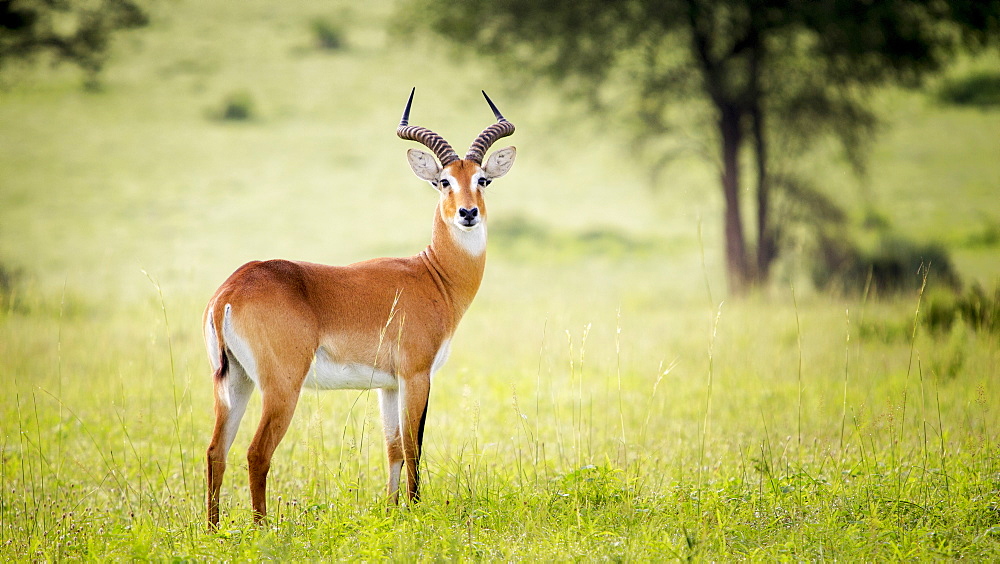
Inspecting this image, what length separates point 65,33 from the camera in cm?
1894

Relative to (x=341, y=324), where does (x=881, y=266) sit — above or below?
below

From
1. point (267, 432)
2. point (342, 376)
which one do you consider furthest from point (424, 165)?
point (267, 432)

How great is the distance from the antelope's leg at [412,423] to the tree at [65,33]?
15379 mm

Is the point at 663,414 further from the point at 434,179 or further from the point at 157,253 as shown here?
the point at 157,253

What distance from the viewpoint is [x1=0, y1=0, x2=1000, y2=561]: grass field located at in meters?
5.30

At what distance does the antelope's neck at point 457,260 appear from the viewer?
21.2ft

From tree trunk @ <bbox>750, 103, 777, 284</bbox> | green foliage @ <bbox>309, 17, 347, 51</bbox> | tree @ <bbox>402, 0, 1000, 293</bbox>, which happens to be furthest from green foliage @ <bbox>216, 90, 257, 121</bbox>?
tree trunk @ <bbox>750, 103, 777, 284</bbox>

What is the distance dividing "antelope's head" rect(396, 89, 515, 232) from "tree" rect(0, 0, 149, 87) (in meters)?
14.3

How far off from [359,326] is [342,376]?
0.34m

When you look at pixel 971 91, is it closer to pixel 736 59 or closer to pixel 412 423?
pixel 736 59

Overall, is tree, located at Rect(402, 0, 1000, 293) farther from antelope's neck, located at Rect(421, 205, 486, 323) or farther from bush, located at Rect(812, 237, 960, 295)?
antelope's neck, located at Rect(421, 205, 486, 323)

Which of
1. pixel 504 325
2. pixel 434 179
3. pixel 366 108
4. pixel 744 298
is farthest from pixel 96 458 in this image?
pixel 366 108

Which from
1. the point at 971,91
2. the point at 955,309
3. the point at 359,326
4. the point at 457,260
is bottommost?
the point at 955,309

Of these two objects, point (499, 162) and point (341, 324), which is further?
point (499, 162)
